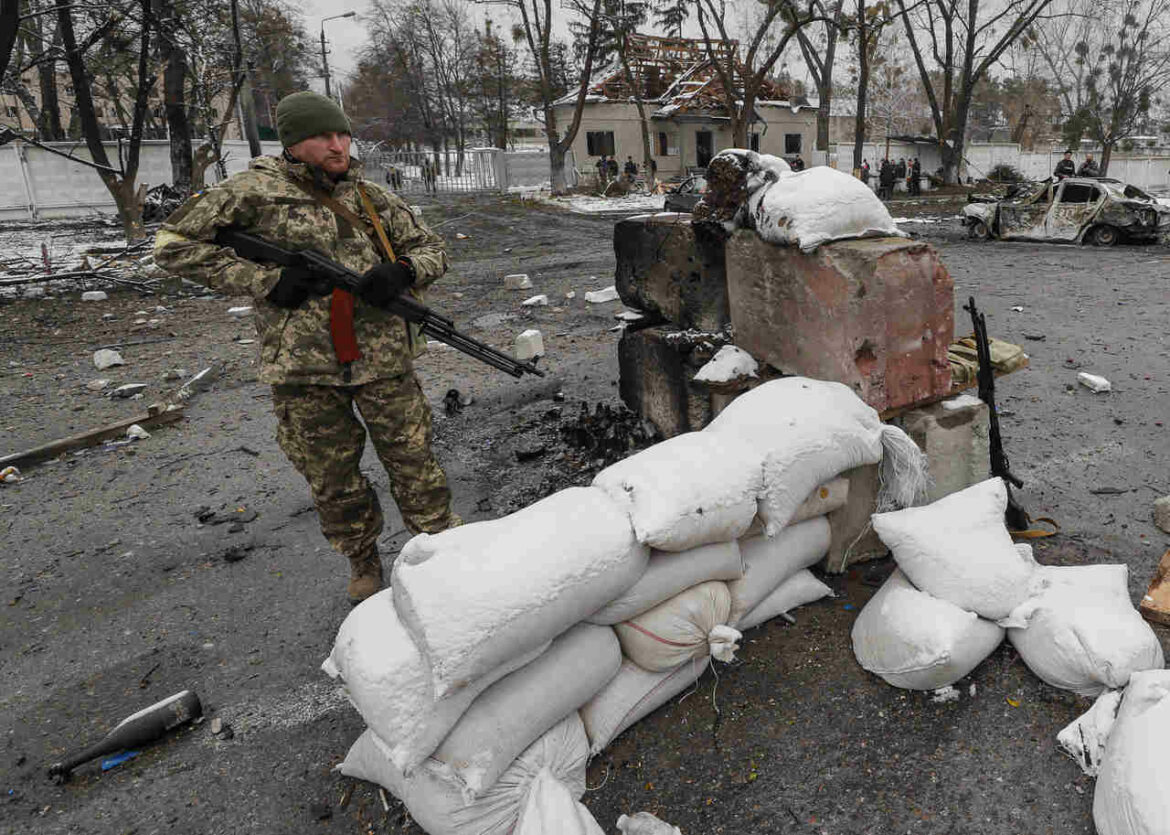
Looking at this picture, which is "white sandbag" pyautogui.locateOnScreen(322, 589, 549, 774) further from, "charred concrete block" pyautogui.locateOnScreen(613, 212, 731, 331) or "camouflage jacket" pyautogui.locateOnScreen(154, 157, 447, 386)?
"charred concrete block" pyautogui.locateOnScreen(613, 212, 731, 331)

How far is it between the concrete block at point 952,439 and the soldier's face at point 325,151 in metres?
1.95

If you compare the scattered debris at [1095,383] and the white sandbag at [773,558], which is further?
the scattered debris at [1095,383]

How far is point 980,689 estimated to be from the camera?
1.77 meters

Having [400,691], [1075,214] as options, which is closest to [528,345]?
[400,691]

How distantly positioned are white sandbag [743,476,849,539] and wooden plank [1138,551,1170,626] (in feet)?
2.68

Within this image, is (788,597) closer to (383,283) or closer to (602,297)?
(383,283)

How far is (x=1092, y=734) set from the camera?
5.02 feet

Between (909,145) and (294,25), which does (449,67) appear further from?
(909,145)

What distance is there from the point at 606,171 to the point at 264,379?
73.3 ft

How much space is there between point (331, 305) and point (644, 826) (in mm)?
1596

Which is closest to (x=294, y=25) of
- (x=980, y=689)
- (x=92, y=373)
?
(x=92, y=373)

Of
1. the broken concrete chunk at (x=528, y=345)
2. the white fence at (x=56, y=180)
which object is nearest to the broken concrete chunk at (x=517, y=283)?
the broken concrete chunk at (x=528, y=345)

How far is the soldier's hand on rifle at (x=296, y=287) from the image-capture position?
2045mm

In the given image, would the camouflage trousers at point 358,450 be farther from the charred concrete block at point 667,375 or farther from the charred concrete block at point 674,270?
the charred concrete block at point 674,270
